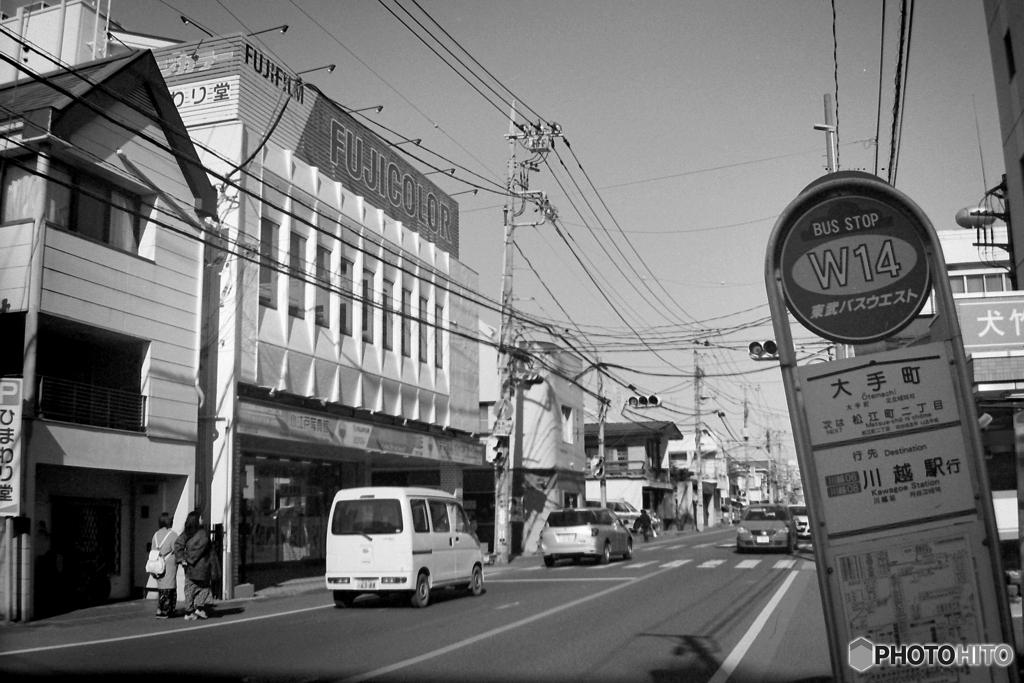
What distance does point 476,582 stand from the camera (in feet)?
62.0

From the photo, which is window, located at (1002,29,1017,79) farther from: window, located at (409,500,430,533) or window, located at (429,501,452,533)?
window, located at (409,500,430,533)

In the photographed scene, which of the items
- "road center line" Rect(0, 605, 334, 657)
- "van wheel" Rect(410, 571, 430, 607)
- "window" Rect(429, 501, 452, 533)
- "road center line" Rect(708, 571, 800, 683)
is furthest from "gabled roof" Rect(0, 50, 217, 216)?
"road center line" Rect(708, 571, 800, 683)

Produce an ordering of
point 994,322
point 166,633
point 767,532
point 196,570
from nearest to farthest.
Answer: point 166,633, point 196,570, point 994,322, point 767,532

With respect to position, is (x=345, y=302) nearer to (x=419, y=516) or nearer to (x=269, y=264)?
(x=269, y=264)

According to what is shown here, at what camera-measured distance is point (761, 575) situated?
2214 cm

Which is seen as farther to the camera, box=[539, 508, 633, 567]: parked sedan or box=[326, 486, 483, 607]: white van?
box=[539, 508, 633, 567]: parked sedan

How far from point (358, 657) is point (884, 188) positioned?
26.1 feet

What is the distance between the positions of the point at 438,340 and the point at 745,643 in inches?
838

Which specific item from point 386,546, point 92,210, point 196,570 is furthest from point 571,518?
point 92,210

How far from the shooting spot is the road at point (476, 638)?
9.46m

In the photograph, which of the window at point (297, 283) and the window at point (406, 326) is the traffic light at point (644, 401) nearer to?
the window at point (406, 326)

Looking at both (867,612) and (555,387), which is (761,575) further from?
(555,387)

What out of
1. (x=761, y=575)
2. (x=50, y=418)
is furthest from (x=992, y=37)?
(x=50, y=418)

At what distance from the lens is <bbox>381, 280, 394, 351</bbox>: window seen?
27.7 meters
